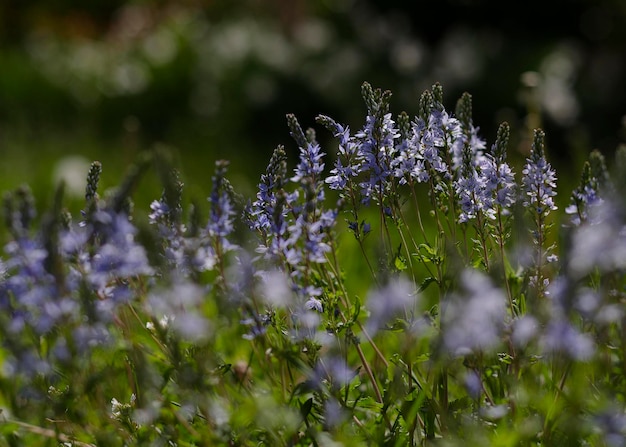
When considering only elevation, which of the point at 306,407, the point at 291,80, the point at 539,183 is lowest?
the point at 306,407

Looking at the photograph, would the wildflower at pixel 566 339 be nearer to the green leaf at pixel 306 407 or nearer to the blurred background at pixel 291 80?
the green leaf at pixel 306 407

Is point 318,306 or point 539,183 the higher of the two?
point 539,183

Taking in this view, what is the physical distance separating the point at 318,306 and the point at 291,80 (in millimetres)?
6197

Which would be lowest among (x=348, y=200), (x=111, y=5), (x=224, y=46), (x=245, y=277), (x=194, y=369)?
(x=194, y=369)

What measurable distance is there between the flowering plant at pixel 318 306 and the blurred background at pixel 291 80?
3.94m

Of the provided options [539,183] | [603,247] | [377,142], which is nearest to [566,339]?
[603,247]

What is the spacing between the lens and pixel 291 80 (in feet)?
26.0

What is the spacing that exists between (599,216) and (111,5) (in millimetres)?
14161

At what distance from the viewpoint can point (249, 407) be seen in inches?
60.7

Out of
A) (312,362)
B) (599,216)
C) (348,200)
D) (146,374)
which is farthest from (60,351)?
(599,216)

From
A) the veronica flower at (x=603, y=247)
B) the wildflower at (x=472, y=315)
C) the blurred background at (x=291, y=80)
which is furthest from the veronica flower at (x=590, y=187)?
the blurred background at (x=291, y=80)

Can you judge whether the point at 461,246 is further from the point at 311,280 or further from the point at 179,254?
the point at 179,254

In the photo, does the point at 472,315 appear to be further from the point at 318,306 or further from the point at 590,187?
the point at 590,187

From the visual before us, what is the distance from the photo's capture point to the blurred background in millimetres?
6863
